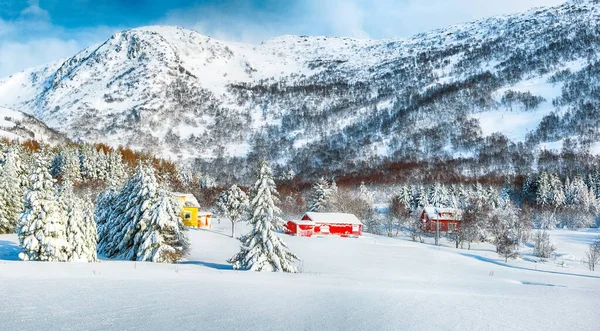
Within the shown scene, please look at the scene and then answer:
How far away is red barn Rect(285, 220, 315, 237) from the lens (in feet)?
229

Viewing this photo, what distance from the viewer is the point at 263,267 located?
79.5 ft

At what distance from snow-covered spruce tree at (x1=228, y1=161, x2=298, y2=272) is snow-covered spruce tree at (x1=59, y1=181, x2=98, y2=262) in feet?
28.6

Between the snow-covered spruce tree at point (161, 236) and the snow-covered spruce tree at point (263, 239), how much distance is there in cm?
588

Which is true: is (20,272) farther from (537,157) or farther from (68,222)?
(537,157)

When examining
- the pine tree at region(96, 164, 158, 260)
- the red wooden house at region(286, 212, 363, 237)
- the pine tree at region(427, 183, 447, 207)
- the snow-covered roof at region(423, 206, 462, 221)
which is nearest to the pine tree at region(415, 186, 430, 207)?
the pine tree at region(427, 183, 447, 207)

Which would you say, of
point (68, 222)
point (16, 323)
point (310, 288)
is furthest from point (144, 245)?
point (16, 323)

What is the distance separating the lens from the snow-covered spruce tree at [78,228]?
24594mm

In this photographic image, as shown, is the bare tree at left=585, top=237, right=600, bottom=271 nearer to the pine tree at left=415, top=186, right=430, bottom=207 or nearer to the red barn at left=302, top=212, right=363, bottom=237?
the red barn at left=302, top=212, right=363, bottom=237

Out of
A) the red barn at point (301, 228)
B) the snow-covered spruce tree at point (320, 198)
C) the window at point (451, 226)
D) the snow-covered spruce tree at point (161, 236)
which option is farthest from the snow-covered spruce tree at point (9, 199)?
the window at point (451, 226)

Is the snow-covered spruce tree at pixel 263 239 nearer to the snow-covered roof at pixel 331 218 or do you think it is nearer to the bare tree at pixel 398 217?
the snow-covered roof at pixel 331 218

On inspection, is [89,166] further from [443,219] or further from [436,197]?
[436,197]

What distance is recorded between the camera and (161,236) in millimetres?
29078

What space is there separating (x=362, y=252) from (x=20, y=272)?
38.9 meters

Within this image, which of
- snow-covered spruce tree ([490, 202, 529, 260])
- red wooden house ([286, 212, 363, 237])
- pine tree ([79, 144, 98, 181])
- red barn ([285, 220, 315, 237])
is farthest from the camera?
pine tree ([79, 144, 98, 181])
